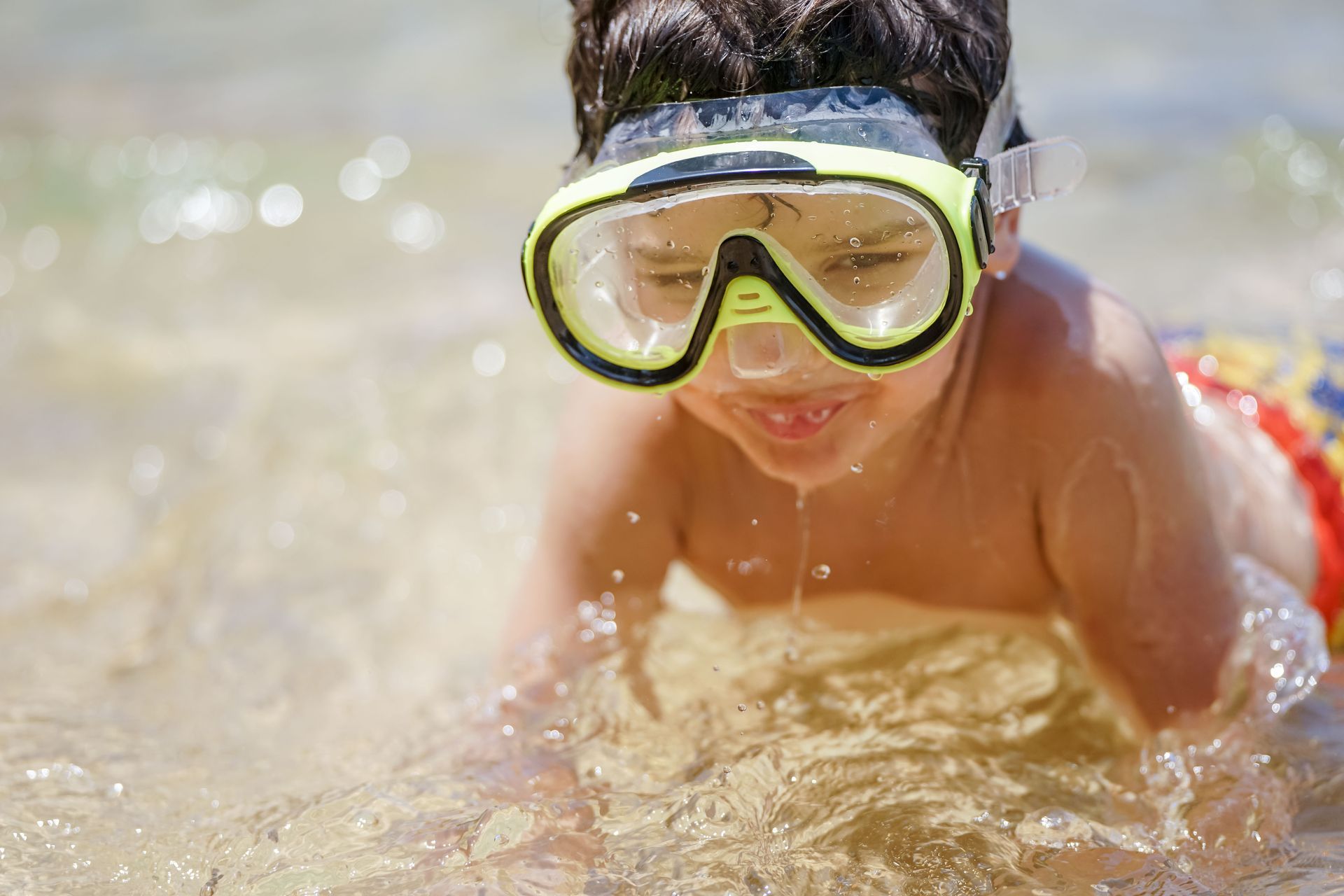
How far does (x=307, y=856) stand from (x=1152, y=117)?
5.60m

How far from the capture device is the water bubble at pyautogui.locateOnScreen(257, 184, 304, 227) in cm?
590

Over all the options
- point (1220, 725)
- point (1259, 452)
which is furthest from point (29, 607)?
point (1259, 452)

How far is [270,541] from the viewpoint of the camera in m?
3.81

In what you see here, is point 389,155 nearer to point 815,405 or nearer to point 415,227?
point 415,227

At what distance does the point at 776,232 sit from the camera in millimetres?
1927

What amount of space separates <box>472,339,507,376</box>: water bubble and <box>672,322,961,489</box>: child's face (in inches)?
92.2

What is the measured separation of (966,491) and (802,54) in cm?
Answer: 98

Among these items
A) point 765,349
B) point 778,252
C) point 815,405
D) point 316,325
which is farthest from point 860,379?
point 316,325

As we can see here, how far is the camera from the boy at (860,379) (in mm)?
1944

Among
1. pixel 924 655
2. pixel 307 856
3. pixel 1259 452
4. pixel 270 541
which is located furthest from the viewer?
pixel 270 541

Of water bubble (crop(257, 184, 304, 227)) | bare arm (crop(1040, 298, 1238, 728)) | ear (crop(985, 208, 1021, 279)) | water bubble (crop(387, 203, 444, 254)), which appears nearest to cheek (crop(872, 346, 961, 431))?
ear (crop(985, 208, 1021, 279))

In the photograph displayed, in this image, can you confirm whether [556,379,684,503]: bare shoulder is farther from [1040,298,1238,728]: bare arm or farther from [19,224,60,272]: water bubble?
[19,224,60,272]: water bubble

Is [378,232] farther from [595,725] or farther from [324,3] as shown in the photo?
[324,3]

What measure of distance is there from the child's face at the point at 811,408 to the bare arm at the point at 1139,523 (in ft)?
1.00
